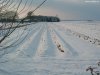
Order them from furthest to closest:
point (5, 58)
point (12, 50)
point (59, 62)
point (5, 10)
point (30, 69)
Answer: point (12, 50)
point (5, 58)
point (59, 62)
point (30, 69)
point (5, 10)

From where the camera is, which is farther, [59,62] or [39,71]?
[59,62]

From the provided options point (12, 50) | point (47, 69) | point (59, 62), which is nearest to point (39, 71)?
point (47, 69)

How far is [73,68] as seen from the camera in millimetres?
9219

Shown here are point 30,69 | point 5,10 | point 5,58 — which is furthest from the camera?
point 5,58

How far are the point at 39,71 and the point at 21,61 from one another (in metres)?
1.94

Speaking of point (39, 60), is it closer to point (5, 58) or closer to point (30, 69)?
point (5, 58)

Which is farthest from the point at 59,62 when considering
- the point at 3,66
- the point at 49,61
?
the point at 3,66

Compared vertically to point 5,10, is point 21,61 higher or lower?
lower

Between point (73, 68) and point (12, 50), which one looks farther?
point (12, 50)

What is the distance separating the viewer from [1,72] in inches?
341

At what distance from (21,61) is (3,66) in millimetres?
1199

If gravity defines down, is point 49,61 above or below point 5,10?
below

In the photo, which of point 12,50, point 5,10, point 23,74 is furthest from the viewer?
point 12,50

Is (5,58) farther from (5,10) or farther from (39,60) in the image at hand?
(5,10)
